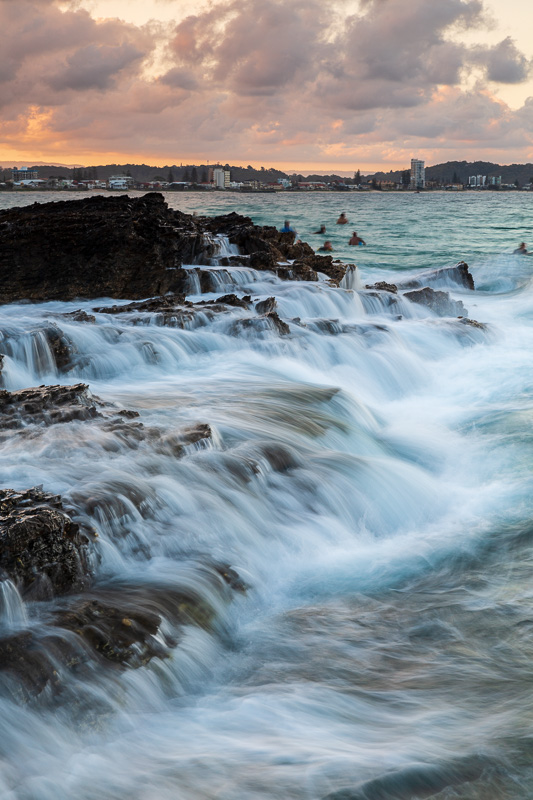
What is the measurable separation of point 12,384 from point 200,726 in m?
6.72

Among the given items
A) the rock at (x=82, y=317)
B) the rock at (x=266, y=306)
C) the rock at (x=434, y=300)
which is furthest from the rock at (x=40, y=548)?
the rock at (x=434, y=300)

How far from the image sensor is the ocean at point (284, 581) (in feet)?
12.2

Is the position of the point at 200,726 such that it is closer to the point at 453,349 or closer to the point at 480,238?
the point at 453,349

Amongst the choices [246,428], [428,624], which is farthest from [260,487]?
[428,624]

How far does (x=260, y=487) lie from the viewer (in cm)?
685

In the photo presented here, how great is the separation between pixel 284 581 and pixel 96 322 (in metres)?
8.15

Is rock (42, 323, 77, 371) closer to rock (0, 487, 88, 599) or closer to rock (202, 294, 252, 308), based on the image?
rock (202, 294, 252, 308)

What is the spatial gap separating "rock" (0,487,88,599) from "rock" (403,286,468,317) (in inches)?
607

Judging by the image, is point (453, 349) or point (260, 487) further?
point (453, 349)

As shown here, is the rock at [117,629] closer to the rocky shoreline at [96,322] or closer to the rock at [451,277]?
the rocky shoreline at [96,322]

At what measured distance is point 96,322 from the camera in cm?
1273

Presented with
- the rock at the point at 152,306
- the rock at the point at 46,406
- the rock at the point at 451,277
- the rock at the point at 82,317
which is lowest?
the rock at the point at 46,406

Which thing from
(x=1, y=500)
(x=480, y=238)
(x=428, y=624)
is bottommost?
(x=428, y=624)

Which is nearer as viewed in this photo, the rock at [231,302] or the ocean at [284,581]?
the ocean at [284,581]
